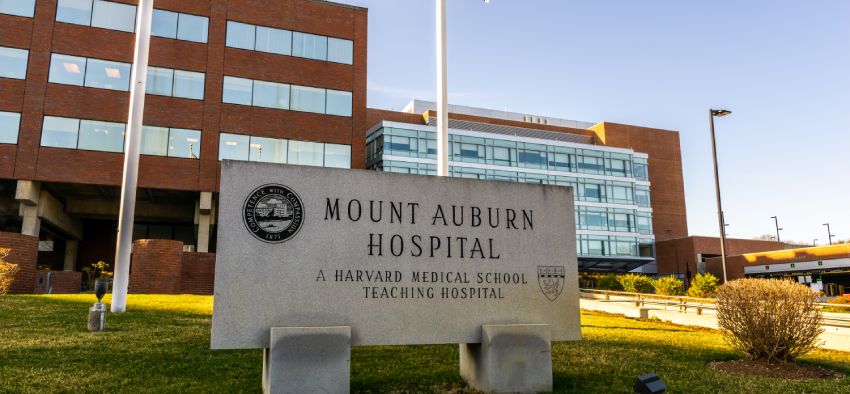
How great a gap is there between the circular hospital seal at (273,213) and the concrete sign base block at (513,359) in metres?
3.00

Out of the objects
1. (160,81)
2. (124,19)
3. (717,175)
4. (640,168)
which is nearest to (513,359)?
(717,175)

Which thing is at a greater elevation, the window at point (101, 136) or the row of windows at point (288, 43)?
the row of windows at point (288, 43)

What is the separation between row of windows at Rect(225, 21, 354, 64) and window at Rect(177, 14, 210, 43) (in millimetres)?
1333

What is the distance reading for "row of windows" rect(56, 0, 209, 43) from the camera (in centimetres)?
Result: 3169

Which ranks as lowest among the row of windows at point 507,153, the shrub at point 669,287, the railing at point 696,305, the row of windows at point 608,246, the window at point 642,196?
the railing at point 696,305

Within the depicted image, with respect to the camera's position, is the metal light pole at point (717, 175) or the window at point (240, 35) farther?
the window at point (240, 35)

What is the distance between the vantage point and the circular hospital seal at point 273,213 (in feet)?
23.8

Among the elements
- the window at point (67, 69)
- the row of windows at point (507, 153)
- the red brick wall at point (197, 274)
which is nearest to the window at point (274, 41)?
the window at point (67, 69)

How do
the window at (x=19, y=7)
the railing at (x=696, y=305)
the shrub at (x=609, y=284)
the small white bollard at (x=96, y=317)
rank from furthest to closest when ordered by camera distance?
the shrub at (x=609, y=284)
the window at (x=19, y=7)
the railing at (x=696, y=305)
the small white bollard at (x=96, y=317)

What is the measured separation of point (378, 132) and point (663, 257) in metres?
40.5

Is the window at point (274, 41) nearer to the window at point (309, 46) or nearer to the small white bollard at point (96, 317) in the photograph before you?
the window at point (309, 46)

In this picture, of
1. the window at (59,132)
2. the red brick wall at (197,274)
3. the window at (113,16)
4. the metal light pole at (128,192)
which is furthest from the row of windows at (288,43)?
the metal light pole at (128,192)

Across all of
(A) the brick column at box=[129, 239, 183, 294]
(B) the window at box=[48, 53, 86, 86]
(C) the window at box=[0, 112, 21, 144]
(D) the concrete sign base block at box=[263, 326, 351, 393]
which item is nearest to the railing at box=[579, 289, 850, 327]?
(D) the concrete sign base block at box=[263, 326, 351, 393]

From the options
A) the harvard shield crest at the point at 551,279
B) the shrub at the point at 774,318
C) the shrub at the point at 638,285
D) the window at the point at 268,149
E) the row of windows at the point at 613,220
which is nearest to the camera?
the harvard shield crest at the point at 551,279
